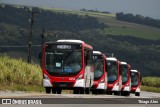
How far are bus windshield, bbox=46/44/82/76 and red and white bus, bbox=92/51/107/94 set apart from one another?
7.99 metres

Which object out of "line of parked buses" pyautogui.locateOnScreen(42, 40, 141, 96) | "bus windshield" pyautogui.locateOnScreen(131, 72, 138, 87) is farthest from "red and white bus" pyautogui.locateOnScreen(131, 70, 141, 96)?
"line of parked buses" pyautogui.locateOnScreen(42, 40, 141, 96)

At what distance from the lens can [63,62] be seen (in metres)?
35.4

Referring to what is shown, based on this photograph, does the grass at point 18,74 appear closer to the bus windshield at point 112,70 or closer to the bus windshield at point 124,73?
the bus windshield at point 112,70

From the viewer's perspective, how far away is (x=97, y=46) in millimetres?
190000

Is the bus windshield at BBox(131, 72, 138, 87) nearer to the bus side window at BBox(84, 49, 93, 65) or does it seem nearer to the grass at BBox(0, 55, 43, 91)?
the grass at BBox(0, 55, 43, 91)

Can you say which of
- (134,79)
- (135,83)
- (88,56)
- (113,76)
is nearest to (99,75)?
(113,76)

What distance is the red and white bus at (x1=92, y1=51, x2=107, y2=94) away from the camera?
43506 millimetres

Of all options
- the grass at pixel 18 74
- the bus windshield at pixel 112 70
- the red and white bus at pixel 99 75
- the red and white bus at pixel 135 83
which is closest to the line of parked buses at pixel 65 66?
the grass at pixel 18 74

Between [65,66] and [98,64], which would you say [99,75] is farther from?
[65,66]

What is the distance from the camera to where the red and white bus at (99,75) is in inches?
1713

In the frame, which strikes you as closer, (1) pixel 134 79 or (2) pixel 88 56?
(2) pixel 88 56

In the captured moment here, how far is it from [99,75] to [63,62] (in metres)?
9.23

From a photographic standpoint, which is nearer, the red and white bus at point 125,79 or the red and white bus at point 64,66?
the red and white bus at point 64,66

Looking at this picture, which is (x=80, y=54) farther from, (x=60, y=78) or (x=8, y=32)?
(x=8, y=32)
